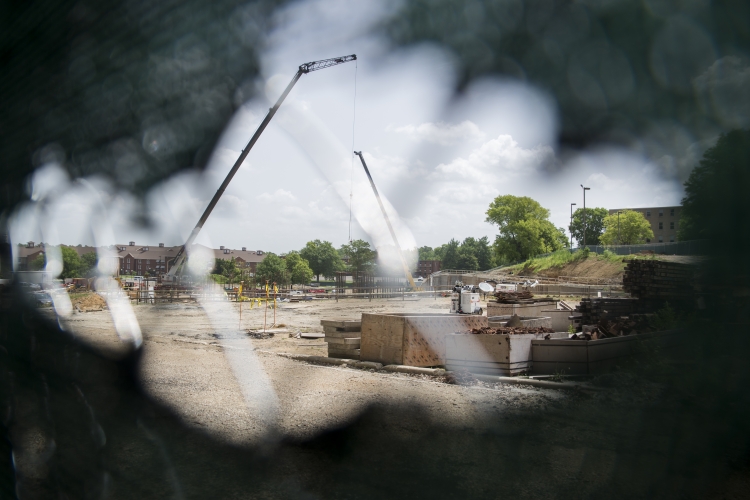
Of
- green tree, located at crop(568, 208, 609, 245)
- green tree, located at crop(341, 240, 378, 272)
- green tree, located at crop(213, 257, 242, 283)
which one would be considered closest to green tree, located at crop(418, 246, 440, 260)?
green tree, located at crop(341, 240, 378, 272)

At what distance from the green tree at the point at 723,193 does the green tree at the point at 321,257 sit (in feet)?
296

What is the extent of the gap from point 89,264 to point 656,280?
43113mm

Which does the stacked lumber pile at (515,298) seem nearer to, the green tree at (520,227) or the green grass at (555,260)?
the green tree at (520,227)

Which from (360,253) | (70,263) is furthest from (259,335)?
(360,253)

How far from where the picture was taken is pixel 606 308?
13094 mm

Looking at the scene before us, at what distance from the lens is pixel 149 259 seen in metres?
98.4

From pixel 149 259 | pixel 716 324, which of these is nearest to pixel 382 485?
pixel 716 324

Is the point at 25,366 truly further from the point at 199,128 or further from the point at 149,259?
the point at 149,259

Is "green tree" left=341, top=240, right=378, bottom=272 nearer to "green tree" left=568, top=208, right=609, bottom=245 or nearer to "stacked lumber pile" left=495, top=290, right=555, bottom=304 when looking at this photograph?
"stacked lumber pile" left=495, top=290, right=555, bottom=304

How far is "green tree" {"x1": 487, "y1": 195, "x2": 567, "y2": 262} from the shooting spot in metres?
43.6

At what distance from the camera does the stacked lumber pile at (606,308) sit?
43.0 feet

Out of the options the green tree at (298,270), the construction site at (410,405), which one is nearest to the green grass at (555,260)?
the construction site at (410,405)

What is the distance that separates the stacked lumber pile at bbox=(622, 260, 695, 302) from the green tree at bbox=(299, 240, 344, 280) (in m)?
86.6

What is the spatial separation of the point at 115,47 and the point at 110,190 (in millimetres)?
9452
